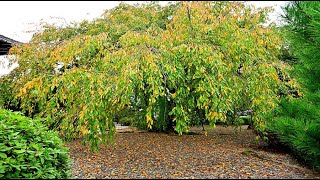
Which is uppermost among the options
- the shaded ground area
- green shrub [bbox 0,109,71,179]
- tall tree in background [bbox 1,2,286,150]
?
tall tree in background [bbox 1,2,286,150]

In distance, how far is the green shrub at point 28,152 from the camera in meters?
2.93

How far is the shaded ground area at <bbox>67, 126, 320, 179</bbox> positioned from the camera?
3451 millimetres

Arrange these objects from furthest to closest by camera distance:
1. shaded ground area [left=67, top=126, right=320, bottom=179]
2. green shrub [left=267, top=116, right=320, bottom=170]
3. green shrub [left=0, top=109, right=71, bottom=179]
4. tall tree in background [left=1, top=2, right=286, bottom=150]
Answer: tall tree in background [left=1, top=2, right=286, bottom=150]
shaded ground area [left=67, top=126, right=320, bottom=179]
green shrub [left=267, top=116, right=320, bottom=170]
green shrub [left=0, top=109, right=71, bottom=179]

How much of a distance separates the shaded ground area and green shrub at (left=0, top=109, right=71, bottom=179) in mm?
375

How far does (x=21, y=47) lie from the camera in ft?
18.9

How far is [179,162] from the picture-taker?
4.19m

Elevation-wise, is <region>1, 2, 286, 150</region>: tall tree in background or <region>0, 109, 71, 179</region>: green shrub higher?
<region>1, 2, 286, 150</region>: tall tree in background

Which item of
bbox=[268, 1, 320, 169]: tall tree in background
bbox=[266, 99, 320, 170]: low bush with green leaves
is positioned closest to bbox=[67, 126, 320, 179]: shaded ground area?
bbox=[266, 99, 320, 170]: low bush with green leaves

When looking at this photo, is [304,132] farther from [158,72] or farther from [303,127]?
[158,72]

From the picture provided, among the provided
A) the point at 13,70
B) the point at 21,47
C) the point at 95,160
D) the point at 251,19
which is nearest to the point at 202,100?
the point at 95,160

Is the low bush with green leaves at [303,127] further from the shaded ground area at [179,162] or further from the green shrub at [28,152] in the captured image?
the green shrub at [28,152]

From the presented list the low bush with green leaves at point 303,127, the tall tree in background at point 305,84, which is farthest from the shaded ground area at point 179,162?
the tall tree in background at point 305,84

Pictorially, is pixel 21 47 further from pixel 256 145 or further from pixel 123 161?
pixel 256 145

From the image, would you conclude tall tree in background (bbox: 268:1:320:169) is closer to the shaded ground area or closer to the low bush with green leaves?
the low bush with green leaves
